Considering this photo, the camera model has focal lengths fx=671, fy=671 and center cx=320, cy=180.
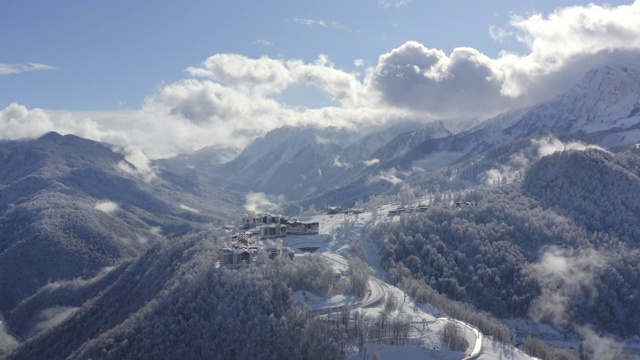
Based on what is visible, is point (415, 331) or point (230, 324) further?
point (415, 331)

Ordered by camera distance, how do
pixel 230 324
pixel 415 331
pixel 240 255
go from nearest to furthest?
1. pixel 230 324
2. pixel 415 331
3. pixel 240 255

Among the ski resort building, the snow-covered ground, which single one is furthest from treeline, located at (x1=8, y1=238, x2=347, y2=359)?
the ski resort building

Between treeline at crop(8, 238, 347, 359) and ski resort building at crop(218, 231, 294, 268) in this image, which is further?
ski resort building at crop(218, 231, 294, 268)

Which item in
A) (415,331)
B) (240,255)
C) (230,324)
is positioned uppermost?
(240,255)

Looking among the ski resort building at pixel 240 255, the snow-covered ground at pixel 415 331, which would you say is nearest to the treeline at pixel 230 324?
the snow-covered ground at pixel 415 331

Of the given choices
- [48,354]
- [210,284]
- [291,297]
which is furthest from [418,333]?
[48,354]

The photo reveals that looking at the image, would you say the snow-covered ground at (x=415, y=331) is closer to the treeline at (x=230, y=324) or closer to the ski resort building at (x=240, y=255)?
the treeline at (x=230, y=324)

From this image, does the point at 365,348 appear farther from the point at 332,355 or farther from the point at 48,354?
the point at 48,354

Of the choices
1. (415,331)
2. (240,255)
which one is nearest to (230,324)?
(240,255)

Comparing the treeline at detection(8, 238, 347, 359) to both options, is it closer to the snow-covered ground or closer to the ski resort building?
the snow-covered ground

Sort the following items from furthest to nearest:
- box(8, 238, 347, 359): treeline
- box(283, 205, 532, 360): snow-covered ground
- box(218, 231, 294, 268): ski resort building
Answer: box(218, 231, 294, 268): ski resort building, box(283, 205, 532, 360): snow-covered ground, box(8, 238, 347, 359): treeline

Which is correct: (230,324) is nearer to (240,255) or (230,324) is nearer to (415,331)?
(240,255)

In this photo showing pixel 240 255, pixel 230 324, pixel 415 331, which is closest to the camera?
pixel 230 324
